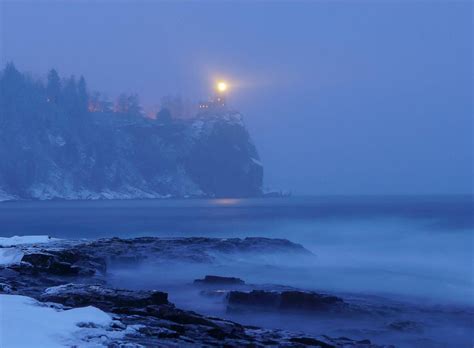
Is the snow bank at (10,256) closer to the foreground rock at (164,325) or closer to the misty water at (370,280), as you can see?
the misty water at (370,280)

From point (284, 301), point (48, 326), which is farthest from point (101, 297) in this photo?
point (284, 301)

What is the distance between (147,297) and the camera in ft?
55.6

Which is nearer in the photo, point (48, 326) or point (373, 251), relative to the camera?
point (48, 326)

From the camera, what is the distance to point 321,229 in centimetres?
7438

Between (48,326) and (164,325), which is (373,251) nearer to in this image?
(164,325)

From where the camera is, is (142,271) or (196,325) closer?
(196,325)

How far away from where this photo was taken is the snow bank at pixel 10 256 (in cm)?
2544

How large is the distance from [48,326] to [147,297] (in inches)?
210

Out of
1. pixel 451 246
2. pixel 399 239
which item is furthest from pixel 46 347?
pixel 399 239

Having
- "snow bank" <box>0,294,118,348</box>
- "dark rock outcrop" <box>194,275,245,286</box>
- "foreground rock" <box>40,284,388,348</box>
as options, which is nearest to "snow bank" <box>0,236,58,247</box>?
"dark rock outcrop" <box>194,275,245,286</box>

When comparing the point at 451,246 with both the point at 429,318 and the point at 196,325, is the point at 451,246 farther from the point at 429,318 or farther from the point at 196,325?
the point at 196,325

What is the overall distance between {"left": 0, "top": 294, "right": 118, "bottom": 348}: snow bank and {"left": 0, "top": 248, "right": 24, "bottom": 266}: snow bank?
40.1 feet

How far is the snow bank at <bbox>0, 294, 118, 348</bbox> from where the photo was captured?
35.4 ft

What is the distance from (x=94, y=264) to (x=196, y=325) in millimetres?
14919
